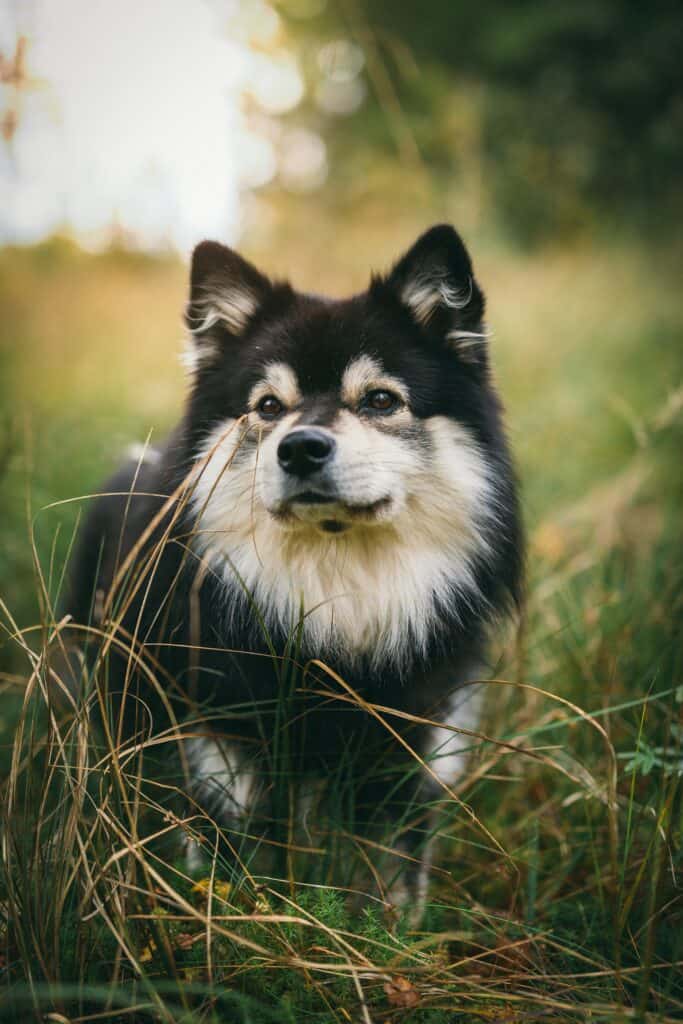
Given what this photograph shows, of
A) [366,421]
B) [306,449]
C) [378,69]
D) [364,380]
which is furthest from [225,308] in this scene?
[378,69]

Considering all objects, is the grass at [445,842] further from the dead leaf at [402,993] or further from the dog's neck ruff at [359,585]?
the dog's neck ruff at [359,585]

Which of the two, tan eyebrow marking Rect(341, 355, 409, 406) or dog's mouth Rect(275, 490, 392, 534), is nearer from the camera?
dog's mouth Rect(275, 490, 392, 534)

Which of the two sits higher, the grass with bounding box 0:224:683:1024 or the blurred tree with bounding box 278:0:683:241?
the blurred tree with bounding box 278:0:683:241

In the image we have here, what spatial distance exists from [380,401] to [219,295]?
2.45 ft

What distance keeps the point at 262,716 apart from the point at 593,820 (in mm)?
1173

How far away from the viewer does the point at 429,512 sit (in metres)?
2.35

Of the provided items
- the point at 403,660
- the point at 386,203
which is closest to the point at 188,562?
the point at 403,660

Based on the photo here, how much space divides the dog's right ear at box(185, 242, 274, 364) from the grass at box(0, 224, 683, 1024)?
78cm

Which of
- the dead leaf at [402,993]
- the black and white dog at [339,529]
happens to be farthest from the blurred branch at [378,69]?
the dead leaf at [402,993]

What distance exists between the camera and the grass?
151 centimetres

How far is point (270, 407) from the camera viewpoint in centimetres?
245

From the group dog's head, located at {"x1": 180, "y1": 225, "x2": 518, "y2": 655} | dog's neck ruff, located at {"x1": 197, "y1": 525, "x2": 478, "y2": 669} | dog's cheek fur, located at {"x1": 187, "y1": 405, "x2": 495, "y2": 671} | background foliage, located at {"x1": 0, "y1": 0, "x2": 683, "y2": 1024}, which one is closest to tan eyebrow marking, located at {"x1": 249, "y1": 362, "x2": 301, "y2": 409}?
dog's head, located at {"x1": 180, "y1": 225, "x2": 518, "y2": 655}

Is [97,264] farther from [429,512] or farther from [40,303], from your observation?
[429,512]

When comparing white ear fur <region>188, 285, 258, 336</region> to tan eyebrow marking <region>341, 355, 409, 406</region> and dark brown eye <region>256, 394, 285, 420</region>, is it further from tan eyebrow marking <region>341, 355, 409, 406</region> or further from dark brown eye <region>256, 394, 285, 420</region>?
tan eyebrow marking <region>341, 355, 409, 406</region>
